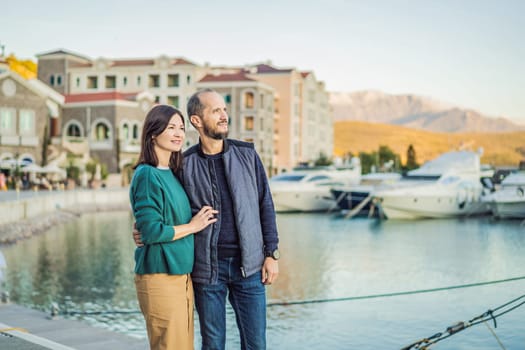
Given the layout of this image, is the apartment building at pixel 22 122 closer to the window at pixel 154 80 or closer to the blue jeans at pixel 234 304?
the window at pixel 154 80

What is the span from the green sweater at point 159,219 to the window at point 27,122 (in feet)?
146

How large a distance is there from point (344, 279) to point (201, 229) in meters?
13.7

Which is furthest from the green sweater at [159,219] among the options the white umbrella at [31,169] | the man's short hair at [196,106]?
the white umbrella at [31,169]

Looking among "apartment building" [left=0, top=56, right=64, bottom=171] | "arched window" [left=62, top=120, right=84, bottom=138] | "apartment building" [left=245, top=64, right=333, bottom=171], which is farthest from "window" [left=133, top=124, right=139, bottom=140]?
"apartment building" [left=245, top=64, right=333, bottom=171]

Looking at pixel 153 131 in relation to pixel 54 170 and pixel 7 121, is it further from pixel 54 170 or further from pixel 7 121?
pixel 7 121

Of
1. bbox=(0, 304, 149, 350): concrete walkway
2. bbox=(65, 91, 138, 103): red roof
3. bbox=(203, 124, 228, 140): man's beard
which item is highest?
bbox=(65, 91, 138, 103): red roof

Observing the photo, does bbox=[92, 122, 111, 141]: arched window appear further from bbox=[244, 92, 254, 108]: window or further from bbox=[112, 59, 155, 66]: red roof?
bbox=[112, 59, 155, 66]: red roof

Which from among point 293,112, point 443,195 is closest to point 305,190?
point 443,195

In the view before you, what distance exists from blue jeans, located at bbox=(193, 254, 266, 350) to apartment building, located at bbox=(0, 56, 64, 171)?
134ft

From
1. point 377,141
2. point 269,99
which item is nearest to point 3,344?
point 269,99

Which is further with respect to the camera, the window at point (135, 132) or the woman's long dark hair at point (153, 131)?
the window at point (135, 132)

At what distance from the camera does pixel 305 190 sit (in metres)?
41.3

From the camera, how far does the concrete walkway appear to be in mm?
5941

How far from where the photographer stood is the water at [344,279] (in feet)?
35.4
